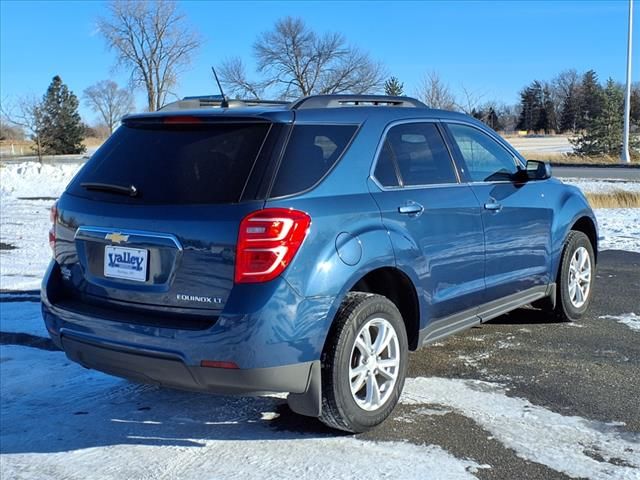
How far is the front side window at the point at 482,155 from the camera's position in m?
4.77

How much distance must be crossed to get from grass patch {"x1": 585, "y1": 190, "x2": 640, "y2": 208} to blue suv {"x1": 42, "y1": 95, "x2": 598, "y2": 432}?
12.5 meters

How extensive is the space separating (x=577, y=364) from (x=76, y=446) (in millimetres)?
3287

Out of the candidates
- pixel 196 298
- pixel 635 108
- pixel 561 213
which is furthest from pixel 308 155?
pixel 635 108

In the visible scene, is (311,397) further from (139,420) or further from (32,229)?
(32,229)

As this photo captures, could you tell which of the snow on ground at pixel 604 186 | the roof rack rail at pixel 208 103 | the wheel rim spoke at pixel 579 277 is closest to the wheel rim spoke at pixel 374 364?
the roof rack rail at pixel 208 103

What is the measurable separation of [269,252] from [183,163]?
742 mm

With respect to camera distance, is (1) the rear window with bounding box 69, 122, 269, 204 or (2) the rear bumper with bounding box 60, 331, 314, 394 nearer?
(2) the rear bumper with bounding box 60, 331, 314, 394

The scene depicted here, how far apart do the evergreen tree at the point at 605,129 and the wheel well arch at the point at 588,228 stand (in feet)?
119

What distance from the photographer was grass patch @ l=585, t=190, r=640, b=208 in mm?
15664

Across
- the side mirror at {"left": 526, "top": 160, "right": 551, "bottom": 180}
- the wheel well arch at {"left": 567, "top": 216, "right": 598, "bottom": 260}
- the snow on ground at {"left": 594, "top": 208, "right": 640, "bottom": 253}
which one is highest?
the side mirror at {"left": 526, "top": 160, "right": 551, "bottom": 180}

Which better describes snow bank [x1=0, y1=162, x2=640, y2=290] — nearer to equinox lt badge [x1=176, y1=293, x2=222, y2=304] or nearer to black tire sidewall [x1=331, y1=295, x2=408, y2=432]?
equinox lt badge [x1=176, y1=293, x2=222, y2=304]

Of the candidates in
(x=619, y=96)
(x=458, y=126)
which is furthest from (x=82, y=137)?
(x=458, y=126)

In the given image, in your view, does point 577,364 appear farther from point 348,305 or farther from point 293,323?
point 293,323

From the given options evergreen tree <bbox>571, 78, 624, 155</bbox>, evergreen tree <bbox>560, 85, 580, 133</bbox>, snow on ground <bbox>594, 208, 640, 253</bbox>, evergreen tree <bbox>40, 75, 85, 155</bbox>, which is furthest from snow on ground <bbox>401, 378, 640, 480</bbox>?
evergreen tree <bbox>560, 85, 580, 133</bbox>
